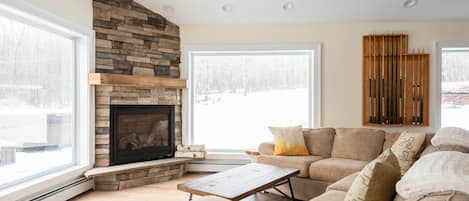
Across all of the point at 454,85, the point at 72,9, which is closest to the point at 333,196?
the point at 72,9

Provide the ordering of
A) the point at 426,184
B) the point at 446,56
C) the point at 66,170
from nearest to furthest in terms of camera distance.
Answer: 1. the point at 426,184
2. the point at 66,170
3. the point at 446,56

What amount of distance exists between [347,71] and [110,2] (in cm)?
330

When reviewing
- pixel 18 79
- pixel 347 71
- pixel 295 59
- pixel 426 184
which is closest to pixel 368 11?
pixel 347 71

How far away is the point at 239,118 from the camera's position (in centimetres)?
535

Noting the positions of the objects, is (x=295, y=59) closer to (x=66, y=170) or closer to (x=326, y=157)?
(x=326, y=157)

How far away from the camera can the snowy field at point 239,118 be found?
529 centimetres

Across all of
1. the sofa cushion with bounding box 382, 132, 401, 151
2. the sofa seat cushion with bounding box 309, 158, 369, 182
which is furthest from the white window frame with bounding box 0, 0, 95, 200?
the sofa cushion with bounding box 382, 132, 401, 151

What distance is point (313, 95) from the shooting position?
5.03 metres

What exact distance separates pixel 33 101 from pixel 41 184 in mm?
827

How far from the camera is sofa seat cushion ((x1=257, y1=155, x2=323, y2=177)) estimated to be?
382cm

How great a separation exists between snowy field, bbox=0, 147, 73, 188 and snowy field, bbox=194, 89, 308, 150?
1.91 meters

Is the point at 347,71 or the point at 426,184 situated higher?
the point at 347,71

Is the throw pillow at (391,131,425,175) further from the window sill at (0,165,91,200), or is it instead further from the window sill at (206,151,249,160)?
the window sill at (0,165,91,200)

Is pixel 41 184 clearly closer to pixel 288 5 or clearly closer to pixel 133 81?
pixel 133 81
